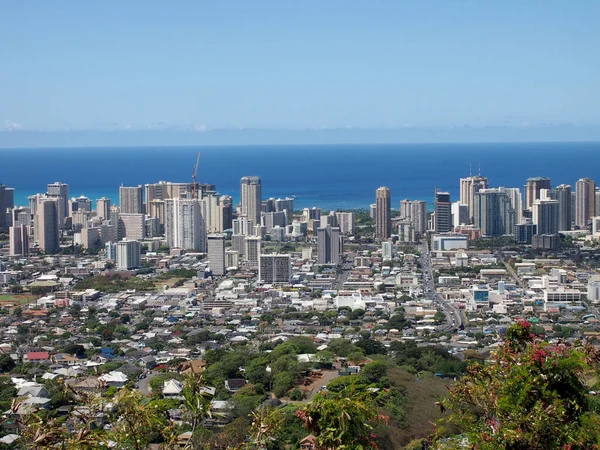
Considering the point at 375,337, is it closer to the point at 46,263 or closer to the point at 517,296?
the point at 517,296

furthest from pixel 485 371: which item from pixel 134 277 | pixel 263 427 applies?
pixel 134 277

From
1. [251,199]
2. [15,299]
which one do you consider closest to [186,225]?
[251,199]

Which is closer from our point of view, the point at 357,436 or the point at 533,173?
the point at 357,436

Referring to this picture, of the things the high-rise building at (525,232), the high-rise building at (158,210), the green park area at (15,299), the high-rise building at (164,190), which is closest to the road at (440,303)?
the high-rise building at (525,232)

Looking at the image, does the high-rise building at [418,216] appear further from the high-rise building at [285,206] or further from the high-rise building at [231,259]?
the high-rise building at [231,259]

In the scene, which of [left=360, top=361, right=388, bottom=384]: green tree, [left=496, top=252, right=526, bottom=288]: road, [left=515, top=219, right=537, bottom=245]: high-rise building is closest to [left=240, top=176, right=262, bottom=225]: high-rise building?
[left=515, top=219, right=537, bottom=245]: high-rise building

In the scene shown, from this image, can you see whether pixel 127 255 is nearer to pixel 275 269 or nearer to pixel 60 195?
pixel 275 269

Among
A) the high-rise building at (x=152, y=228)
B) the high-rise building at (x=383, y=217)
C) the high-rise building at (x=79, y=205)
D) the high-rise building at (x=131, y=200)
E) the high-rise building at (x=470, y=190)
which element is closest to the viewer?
the high-rise building at (x=383, y=217)
